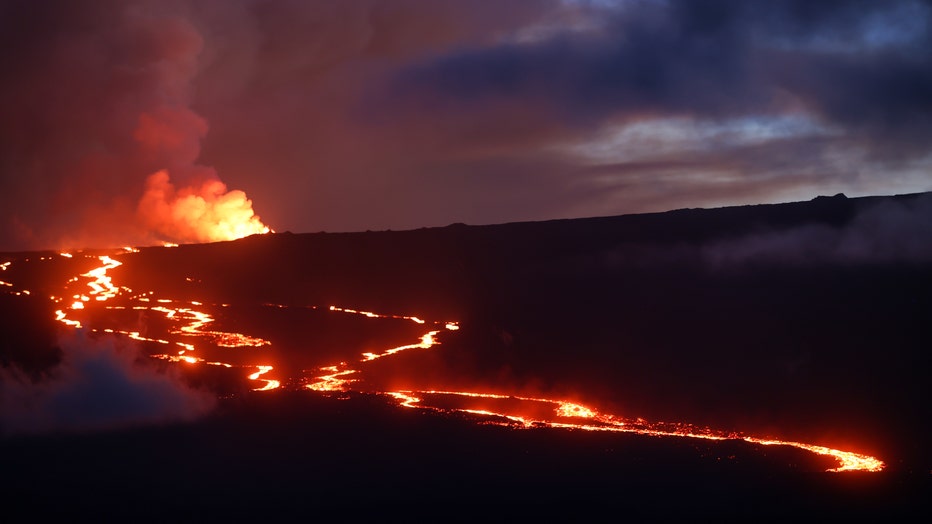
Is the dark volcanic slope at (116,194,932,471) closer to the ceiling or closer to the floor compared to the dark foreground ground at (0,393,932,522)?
closer to the ceiling

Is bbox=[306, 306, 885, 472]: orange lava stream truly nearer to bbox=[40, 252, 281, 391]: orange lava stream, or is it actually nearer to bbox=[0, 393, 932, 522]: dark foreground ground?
bbox=[0, 393, 932, 522]: dark foreground ground

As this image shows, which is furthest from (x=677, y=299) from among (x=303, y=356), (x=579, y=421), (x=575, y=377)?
(x=579, y=421)

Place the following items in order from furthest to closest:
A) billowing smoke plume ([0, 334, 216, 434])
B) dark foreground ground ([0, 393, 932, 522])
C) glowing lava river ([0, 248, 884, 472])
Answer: glowing lava river ([0, 248, 884, 472]) < billowing smoke plume ([0, 334, 216, 434]) < dark foreground ground ([0, 393, 932, 522])

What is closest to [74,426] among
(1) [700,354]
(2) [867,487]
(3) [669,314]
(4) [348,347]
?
(4) [348,347]

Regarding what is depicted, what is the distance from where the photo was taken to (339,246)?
50688 mm

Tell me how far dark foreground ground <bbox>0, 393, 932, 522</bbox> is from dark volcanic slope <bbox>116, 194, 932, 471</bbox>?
2.94m

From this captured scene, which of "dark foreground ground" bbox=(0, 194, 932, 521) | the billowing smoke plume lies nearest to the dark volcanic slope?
"dark foreground ground" bbox=(0, 194, 932, 521)

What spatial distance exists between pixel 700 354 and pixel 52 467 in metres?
17.3

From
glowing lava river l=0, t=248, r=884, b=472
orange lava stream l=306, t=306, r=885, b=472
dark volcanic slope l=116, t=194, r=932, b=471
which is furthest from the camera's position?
dark volcanic slope l=116, t=194, r=932, b=471

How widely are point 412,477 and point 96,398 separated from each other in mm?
8142

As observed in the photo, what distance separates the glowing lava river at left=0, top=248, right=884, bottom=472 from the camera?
65.7 feet

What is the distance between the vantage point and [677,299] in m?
33.8

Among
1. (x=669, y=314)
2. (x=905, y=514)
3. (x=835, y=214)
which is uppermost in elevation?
(x=835, y=214)

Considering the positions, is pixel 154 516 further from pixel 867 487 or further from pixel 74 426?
pixel 867 487
